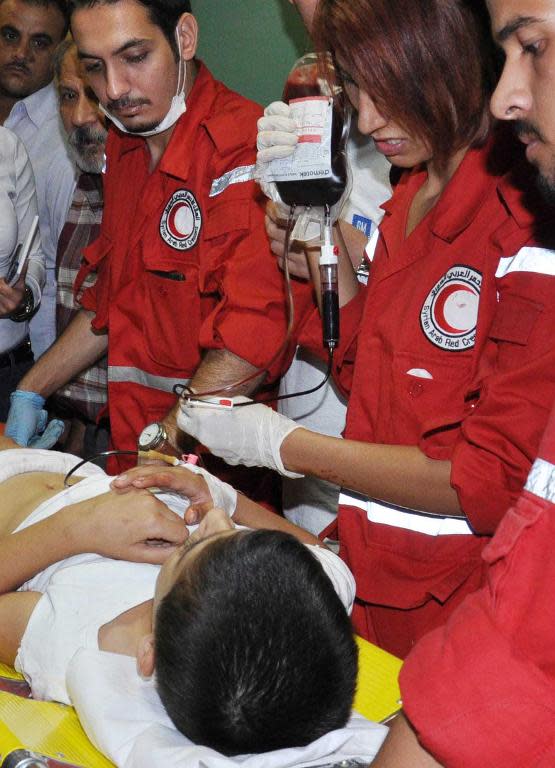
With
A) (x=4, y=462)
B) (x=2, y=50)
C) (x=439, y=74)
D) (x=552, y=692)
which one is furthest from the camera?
(x=2, y=50)

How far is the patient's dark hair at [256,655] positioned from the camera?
4.05ft

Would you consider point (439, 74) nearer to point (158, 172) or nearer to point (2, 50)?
point (158, 172)

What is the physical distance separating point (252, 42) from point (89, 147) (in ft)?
2.33

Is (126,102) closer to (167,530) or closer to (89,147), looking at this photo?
(89,147)

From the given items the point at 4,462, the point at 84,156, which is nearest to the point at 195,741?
the point at 4,462

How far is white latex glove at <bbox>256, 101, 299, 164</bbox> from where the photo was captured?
1.82 metres

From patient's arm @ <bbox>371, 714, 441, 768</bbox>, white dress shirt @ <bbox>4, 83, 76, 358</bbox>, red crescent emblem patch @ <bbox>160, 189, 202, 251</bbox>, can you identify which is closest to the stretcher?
patient's arm @ <bbox>371, 714, 441, 768</bbox>

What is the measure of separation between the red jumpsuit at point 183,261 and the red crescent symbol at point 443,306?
59 centimetres

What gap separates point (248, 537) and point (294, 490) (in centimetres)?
99

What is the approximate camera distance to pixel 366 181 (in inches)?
86.7

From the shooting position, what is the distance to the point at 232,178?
2229 mm

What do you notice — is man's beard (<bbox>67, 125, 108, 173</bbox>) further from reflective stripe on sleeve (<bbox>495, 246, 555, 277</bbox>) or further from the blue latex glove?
reflective stripe on sleeve (<bbox>495, 246, 555, 277</bbox>)

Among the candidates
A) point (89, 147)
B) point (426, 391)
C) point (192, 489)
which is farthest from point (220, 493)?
point (89, 147)

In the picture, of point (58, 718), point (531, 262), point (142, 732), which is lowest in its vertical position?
point (58, 718)
